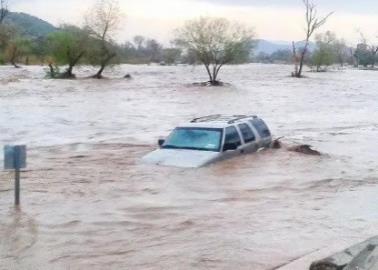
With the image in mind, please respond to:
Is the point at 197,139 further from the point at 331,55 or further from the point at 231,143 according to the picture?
the point at 331,55

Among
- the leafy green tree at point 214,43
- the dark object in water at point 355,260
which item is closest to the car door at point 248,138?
the dark object in water at point 355,260

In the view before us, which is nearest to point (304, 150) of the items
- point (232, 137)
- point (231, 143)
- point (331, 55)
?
point (232, 137)

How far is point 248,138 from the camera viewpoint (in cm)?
1767

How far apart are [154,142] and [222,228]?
12361mm

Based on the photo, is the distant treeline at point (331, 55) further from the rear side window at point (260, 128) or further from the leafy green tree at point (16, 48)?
the rear side window at point (260, 128)

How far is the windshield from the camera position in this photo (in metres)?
16.4

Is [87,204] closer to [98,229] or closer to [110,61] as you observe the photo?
[98,229]

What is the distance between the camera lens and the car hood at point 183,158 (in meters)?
15.7

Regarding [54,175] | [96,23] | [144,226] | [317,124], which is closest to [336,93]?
[317,124]

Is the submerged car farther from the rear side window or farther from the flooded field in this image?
the rear side window

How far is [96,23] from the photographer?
253ft

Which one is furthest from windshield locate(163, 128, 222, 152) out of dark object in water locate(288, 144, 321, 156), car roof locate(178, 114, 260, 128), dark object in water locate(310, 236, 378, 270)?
dark object in water locate(310, 236, 378, 270)

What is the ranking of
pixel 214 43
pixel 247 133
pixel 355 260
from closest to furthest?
pixel 355 260, pixel 247 133, pixel 214 43

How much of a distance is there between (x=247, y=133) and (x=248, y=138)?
125mm
